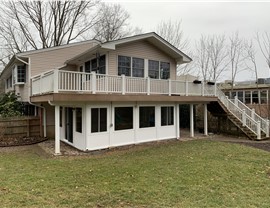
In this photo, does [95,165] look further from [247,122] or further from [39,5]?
[39,5]

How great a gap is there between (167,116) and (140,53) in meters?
4.33

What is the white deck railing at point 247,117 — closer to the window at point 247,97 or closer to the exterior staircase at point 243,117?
the exterior staircase at point 243,117

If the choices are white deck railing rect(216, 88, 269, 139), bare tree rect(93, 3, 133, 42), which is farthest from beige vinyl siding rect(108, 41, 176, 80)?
bare tree rect(93, 3, 133, 42)

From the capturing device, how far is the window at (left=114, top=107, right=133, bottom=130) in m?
12.4

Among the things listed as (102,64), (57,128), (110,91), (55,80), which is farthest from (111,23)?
(57,128)

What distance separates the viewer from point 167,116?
14891 millimetres

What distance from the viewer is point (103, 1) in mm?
34469

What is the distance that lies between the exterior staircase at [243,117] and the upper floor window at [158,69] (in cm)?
421

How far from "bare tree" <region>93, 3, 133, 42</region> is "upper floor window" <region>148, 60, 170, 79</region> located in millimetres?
19936

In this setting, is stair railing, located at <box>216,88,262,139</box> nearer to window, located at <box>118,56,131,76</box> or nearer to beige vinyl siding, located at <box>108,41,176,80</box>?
beige vinyl siding, located at <box>108,41,176,80</box>

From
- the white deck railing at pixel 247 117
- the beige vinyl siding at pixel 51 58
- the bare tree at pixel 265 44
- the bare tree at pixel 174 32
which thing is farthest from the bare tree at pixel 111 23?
the white deck railing at pixel 247 117

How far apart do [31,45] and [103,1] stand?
12328 millimetres

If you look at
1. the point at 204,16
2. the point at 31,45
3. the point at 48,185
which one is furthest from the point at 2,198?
the point at 31,45

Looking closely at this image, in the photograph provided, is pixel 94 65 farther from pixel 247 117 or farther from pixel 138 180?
pixel 247 117
